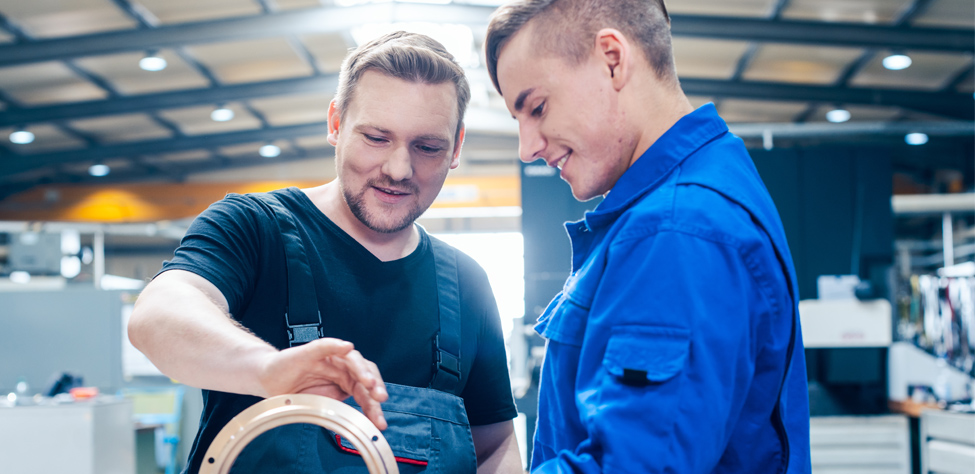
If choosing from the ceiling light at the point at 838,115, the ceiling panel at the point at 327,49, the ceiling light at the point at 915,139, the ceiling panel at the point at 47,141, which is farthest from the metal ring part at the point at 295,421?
the ceiling panel at the point at 47,141

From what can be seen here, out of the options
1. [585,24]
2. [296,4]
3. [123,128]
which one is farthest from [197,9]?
[585,24]

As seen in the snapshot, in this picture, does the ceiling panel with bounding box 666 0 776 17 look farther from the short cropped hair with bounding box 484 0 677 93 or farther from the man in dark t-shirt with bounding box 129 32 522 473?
the short cropped hair with bounding box 484 0 677 93

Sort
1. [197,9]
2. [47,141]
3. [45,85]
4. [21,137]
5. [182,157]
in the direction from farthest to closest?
[182,157]
[47,141]
[21,137]
[45,85]
[197,9]

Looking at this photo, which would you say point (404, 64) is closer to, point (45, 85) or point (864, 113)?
point (45, 85)

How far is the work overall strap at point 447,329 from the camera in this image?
4.03 feet

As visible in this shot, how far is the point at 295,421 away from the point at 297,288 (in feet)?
1.54

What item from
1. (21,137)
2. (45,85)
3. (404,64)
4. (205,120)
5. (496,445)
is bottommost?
(496,445)

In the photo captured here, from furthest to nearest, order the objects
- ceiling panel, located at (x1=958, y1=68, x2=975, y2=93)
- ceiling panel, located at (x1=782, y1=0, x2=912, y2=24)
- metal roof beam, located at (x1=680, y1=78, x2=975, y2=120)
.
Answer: metal roof beam, located at (x1=680, y1=78, x2=975, y2=120)
ceiling panel, located at (x1=958, y1=68, x2=975, y2=93)
ceiling panel, located at (x1=782, y1=0, x2=912, y2=24)

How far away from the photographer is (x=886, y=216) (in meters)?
4.95

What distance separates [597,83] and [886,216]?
4.86m

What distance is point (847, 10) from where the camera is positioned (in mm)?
7184

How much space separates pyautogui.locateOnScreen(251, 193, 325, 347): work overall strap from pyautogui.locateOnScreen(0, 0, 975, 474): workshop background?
10.8ft

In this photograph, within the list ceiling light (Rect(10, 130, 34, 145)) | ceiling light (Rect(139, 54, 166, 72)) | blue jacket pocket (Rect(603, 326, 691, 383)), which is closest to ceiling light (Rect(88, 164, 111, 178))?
ceiling light (Rect(10, 130, 34, 145))

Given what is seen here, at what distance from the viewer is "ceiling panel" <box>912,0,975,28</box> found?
6.91 meters
